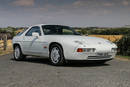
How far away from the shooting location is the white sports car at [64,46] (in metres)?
8.45

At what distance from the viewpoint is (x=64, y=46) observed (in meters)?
8.60

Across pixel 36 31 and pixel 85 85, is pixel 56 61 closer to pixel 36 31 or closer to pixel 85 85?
pixel 36 31

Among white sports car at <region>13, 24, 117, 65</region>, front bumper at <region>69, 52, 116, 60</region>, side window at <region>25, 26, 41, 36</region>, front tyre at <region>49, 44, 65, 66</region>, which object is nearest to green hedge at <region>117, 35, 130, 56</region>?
white sports car at <region>13, 24, 117, 65</region>

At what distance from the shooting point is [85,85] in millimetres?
5316

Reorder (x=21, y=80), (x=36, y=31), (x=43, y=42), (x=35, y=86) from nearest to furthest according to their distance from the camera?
(x=35, y=86), (x=21, y=80), (x=43, y=42), (x=36, y=31)

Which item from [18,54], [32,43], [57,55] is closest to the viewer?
[57,55]

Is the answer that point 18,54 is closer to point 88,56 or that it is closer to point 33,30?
point 33,30

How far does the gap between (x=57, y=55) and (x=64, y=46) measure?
0.45m

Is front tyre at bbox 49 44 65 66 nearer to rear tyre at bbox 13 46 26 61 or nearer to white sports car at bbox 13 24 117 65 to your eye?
white sports car at bbox 13 24 117 65

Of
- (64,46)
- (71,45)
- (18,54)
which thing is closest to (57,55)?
(64,46)

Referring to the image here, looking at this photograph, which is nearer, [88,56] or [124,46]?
[88,56]

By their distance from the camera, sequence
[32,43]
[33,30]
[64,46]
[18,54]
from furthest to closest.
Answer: [18,54], [33,30], [32,43], [64,46]

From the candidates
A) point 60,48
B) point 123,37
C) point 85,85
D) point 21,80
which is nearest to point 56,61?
point 60,48

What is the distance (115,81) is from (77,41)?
3.04 m
